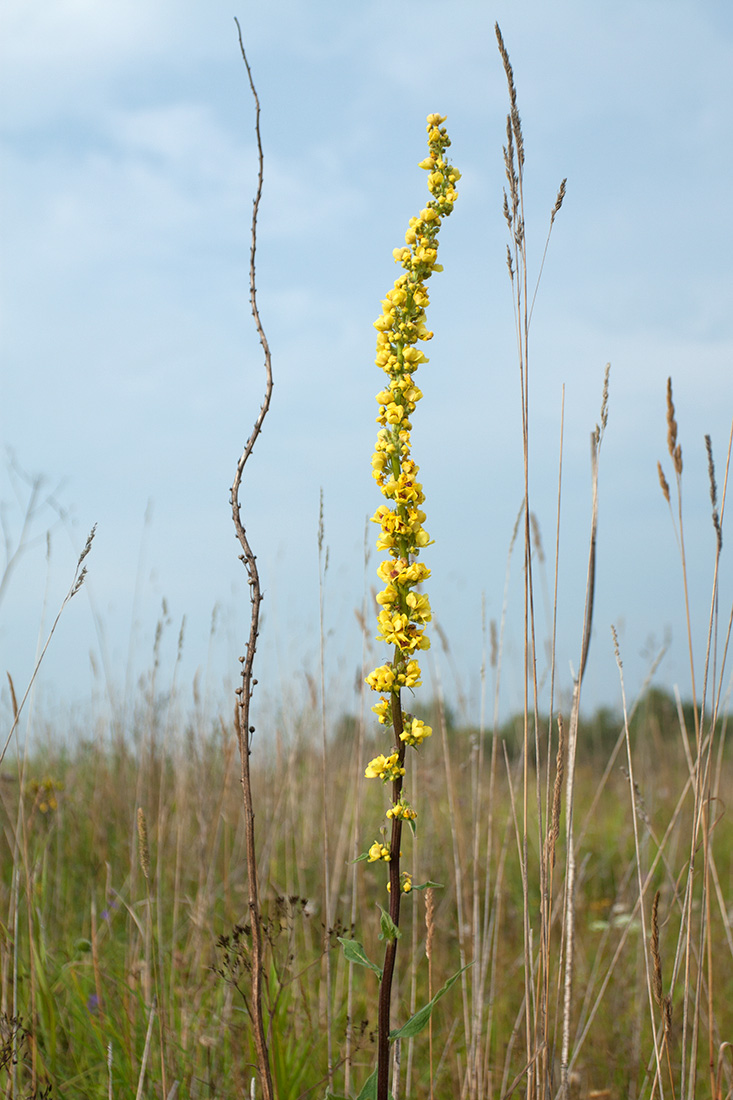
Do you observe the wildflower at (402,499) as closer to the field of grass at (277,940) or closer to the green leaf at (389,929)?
the green leaf at (389,929)

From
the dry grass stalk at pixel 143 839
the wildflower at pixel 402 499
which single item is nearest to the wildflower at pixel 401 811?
the wildflower at pixel 402 499

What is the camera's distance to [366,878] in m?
4.18

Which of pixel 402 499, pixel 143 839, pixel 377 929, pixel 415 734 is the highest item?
pixel 402 499

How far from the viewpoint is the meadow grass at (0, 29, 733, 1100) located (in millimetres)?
1488

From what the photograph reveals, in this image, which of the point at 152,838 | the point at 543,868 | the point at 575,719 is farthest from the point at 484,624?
the point at 152,838

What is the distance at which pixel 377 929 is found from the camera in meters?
3.25

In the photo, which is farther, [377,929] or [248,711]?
[377,929]

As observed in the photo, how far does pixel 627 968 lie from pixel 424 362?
2828 millimetres

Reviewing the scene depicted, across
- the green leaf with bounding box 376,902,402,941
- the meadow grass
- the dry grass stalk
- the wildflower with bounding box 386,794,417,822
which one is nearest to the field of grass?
the meadow grass

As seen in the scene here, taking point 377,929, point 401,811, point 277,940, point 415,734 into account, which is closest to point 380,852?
point 401,811

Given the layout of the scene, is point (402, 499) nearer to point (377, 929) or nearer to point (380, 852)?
point (380, 852)

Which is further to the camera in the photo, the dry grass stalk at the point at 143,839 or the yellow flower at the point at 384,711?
the dry grass stalk at the point at 143,839

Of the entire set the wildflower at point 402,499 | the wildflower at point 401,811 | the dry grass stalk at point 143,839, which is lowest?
the dry grass stalk at point 143,839

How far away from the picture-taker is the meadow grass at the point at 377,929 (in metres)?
1.49
